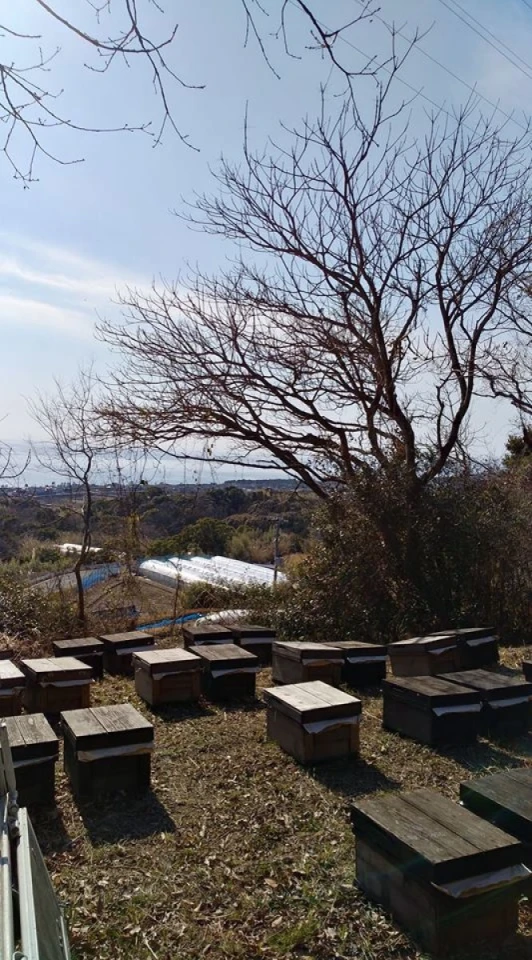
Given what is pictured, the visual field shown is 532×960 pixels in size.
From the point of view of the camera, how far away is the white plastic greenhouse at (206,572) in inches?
418

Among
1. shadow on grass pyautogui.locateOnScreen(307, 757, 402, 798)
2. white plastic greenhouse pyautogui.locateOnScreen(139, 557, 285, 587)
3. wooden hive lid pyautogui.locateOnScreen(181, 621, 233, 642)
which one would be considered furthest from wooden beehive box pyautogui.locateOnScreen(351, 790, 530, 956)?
white plastic greenhouse pyautogui.locateOnScreen(139, 557, 285, 587)

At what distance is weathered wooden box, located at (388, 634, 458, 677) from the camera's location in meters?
5.84

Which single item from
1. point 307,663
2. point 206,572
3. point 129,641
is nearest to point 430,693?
point 307,663

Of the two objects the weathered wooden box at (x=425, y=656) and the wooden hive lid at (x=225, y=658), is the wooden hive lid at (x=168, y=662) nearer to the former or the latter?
the wooden hive lid at (x=225, y=658)

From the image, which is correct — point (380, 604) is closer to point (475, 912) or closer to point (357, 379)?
point (357, 379)

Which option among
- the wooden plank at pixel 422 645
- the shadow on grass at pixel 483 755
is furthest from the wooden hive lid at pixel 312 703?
the wooden plank at pixel 422 645

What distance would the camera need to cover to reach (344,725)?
416 centimetres

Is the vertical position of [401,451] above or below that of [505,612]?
above

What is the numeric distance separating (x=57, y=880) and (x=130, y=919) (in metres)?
0.42

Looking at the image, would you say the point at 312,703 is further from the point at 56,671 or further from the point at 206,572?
the point at 206,572

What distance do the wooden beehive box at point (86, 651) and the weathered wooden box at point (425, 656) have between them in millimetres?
2529

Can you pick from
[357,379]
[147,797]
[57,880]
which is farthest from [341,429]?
[57,880]

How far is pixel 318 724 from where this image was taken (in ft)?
13.5

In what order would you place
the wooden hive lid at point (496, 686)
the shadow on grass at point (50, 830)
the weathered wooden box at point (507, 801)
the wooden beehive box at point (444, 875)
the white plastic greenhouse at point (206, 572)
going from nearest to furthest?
the wooden beehive box at point (444, 875)
the weathered wooden box at point (507, 801)
the shadow on grass at point (50, 830)
the wooden hive lid at point (496, 686)
the white plastic greenhouse at point (206, 572)
